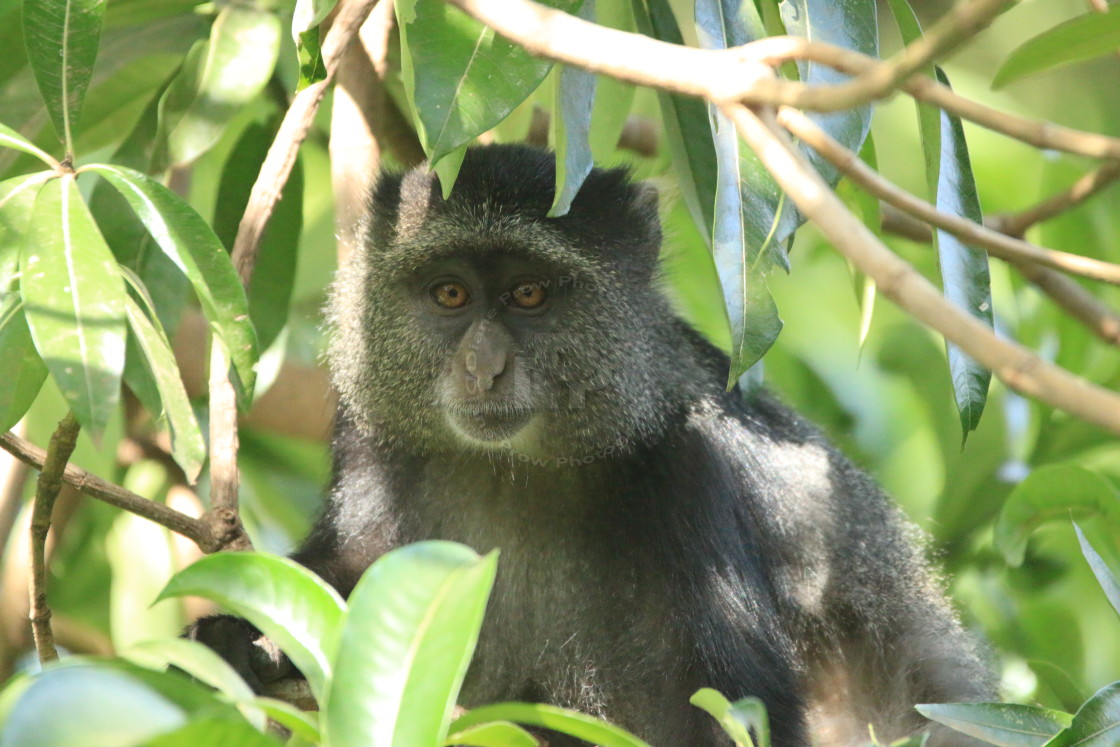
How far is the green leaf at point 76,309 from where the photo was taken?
7.70 ft

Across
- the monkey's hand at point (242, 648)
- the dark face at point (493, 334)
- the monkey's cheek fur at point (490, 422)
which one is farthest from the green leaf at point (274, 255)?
the monkey's hand at point (242, 648)

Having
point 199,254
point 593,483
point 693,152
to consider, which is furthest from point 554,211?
point 593,483

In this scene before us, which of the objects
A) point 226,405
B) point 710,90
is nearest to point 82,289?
point 226,405

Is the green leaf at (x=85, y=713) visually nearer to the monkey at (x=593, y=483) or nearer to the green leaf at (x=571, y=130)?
the green leaf at (x=571, y=130)

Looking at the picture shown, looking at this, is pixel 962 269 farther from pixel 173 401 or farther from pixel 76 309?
pixel 76 309

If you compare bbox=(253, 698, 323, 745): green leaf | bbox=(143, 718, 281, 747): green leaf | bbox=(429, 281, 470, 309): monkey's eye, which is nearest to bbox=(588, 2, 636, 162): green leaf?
→ bbox=(429, 281, 470, 309): monkey's eye

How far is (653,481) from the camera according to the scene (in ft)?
13.4

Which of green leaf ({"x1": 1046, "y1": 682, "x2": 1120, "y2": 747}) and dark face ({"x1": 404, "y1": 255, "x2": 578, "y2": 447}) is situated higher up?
dark face ({"x1": 404, "y1": 255, "x2": 578, "y2": 447})

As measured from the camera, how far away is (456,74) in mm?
2861

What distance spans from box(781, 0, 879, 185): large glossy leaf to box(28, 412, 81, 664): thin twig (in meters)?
1.94

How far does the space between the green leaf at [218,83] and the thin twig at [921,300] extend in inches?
108

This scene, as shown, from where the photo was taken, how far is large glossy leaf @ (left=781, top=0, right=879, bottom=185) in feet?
9.71

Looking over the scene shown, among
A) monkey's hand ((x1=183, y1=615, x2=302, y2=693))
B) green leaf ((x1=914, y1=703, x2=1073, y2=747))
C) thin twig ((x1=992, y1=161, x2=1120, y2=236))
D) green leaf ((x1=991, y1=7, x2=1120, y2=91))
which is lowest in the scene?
monkey's hand ((x1=183, y1=615, x2=302, y2=693))

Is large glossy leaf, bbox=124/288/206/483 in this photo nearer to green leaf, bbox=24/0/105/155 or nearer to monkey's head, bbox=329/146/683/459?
green leaf, bbox=24/0/105/155
